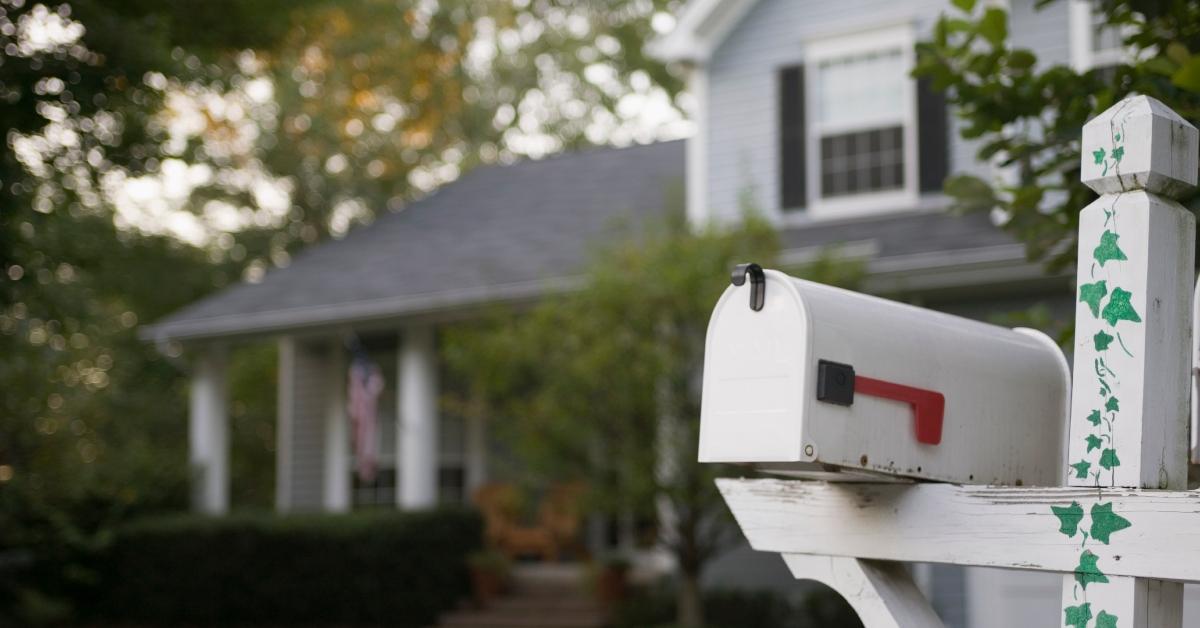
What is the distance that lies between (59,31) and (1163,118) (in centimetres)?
690

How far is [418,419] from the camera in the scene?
43.2 feet

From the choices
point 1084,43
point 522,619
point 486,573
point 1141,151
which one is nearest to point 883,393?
point 1141,151

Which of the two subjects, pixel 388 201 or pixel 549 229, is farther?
pixel 388 201

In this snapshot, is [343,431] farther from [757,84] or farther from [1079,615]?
[1079,615]

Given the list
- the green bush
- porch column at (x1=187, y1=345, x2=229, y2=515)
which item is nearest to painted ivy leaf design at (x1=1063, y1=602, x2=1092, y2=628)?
the green bush

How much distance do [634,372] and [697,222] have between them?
8.64 ft

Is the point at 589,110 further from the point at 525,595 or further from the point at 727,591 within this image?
the point at 727,591

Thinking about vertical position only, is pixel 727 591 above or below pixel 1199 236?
below

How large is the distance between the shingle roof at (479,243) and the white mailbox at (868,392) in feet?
25.3

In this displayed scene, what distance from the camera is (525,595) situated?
12805 millimetres

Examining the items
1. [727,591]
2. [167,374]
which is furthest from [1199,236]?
[167,374]

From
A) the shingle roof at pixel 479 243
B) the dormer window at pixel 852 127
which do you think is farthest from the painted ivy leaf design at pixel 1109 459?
the dormer window at pixel 852 127

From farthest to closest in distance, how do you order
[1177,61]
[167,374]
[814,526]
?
[167,374]
[1177,61]
[814,526]

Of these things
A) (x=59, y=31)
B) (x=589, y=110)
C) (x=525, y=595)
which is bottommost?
(x=525, y=595)
